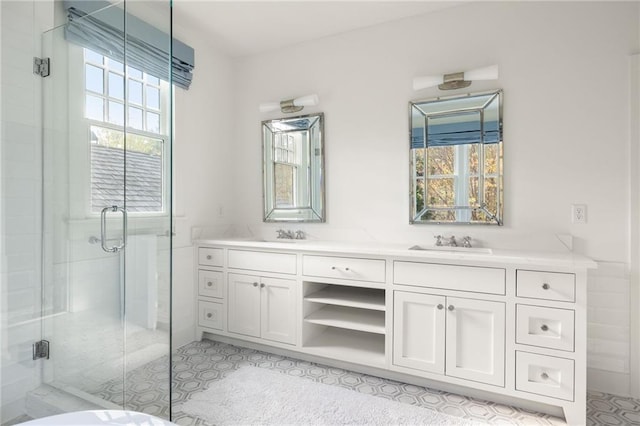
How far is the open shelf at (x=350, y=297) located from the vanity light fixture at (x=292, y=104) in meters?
1.51

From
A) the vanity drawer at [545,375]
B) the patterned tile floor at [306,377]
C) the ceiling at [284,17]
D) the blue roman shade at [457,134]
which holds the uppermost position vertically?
the ceiling at [284,17]

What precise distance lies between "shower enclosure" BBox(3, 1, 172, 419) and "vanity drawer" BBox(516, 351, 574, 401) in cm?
179

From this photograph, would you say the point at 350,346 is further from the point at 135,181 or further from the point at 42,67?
the point at 42,67

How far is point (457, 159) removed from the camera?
2.45 metres

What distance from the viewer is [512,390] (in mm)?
1868

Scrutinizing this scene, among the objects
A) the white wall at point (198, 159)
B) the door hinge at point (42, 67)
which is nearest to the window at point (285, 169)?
the white wall at point (198, 159)

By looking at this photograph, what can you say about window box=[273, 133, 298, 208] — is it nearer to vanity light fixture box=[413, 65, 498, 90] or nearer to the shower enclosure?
vanity light fixture box=[413, 65, 498, 90]

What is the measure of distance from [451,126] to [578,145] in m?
0.76

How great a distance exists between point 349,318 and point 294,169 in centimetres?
133

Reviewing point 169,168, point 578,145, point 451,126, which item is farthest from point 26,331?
point 578,145

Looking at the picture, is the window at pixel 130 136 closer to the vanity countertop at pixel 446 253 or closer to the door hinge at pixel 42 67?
the door hinge at pixel 42 67

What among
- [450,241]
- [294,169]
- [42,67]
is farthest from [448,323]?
[42,67]

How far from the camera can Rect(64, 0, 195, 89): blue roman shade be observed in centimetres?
159

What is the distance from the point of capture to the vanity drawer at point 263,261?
8.17ft
